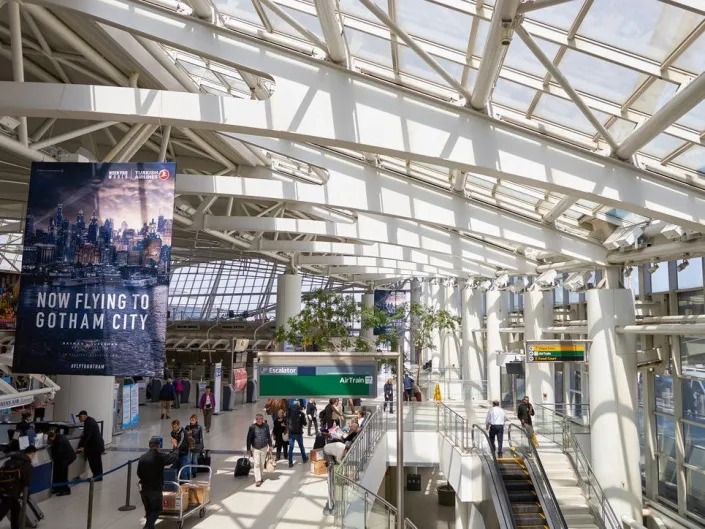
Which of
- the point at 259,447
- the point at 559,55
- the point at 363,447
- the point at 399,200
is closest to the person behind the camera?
the point at 559,55

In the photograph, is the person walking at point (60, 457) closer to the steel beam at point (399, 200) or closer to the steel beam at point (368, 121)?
the steel beam at point (399, 200)

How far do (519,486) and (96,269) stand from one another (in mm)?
11547

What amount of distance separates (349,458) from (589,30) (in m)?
8.27

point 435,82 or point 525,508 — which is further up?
point 435,82

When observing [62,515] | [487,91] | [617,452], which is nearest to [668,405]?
[617,452]

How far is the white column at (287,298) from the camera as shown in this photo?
28844 millimetres

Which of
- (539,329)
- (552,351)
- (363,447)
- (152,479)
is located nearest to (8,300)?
(539,329)

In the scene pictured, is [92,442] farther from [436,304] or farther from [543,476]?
[436,304]

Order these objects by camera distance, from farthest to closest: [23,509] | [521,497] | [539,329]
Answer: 1. [539,329]
2. [521,497]
3. [23,509]

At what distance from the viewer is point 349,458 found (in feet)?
39.1

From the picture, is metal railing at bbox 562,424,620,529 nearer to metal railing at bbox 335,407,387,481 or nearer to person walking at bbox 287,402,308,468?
metal railing at bbox 335,407,387,481

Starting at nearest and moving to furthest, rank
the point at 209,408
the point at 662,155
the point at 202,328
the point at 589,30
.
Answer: the point at 589,30 → the point at 662,155 → the point at 209,408 → the point at 202,328

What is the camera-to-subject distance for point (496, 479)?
48.6 ft

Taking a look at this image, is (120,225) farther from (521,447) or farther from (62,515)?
(521,447)
